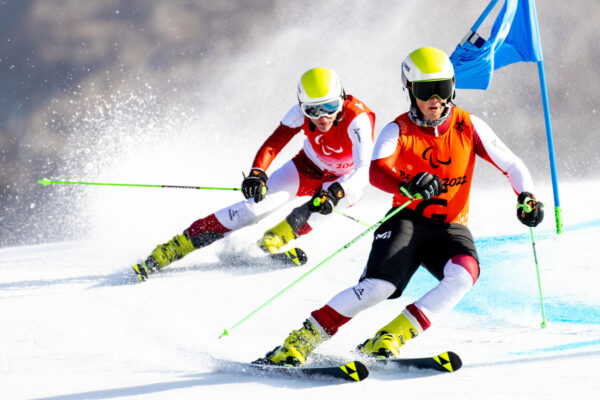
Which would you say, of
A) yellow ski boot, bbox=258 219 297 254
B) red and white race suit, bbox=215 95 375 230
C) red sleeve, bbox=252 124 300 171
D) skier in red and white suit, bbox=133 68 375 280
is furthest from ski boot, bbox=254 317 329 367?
yellow ski boot, bbox=258 219 297 254

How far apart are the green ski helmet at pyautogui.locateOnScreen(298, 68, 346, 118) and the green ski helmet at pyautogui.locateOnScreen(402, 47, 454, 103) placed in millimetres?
1414

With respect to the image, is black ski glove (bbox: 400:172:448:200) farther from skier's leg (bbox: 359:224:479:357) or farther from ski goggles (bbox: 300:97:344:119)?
ski goggles (bbox: 300:97:344:119)

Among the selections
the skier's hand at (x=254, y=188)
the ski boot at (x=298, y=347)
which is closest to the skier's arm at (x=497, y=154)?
the ski boot at (x=298, y=347)

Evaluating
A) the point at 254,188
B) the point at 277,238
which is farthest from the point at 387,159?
the point at 277,238

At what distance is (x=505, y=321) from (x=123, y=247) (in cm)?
486

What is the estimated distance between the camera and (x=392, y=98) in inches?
596

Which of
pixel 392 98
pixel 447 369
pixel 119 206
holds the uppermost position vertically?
pixel 392 98

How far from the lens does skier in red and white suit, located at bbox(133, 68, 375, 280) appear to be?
5129mm

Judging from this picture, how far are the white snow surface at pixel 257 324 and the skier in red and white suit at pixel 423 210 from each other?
24cm

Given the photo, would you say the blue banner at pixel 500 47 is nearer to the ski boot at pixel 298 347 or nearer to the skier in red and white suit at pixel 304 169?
the skier in red and white suit at pixel 304 169

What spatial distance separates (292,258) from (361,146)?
131 centimetres

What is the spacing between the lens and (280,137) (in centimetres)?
567

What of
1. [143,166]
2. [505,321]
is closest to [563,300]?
[505,321]

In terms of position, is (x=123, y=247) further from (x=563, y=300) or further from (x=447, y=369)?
(x=447, y=369)
